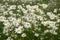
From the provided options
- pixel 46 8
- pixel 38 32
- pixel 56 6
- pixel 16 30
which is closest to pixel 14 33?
pixel 16 30

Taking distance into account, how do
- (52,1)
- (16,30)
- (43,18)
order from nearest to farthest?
(16,30)
(43,18)
(52,1)

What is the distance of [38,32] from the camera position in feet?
20.7

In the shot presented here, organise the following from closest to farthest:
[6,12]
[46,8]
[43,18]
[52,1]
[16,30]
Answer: [16,30], [43,18], [6,12], [46,8], [52,1]

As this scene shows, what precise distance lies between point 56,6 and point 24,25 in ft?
7.66

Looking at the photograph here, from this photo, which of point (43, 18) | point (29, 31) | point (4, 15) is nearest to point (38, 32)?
point (29, 31)

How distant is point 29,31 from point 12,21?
531 mm

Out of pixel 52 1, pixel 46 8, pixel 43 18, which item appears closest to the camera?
pixel 43 18

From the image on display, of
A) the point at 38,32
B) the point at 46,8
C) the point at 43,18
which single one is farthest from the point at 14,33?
the point at 46,8

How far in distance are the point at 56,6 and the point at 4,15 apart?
199 centimetres

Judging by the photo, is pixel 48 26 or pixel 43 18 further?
pixel 43 18

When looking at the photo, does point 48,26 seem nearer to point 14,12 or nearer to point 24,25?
point 24,25

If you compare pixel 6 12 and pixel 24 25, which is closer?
pixel 24 25

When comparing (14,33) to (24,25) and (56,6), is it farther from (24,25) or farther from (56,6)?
(56,6)

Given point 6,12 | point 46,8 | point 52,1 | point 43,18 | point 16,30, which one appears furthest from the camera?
point 52,1
